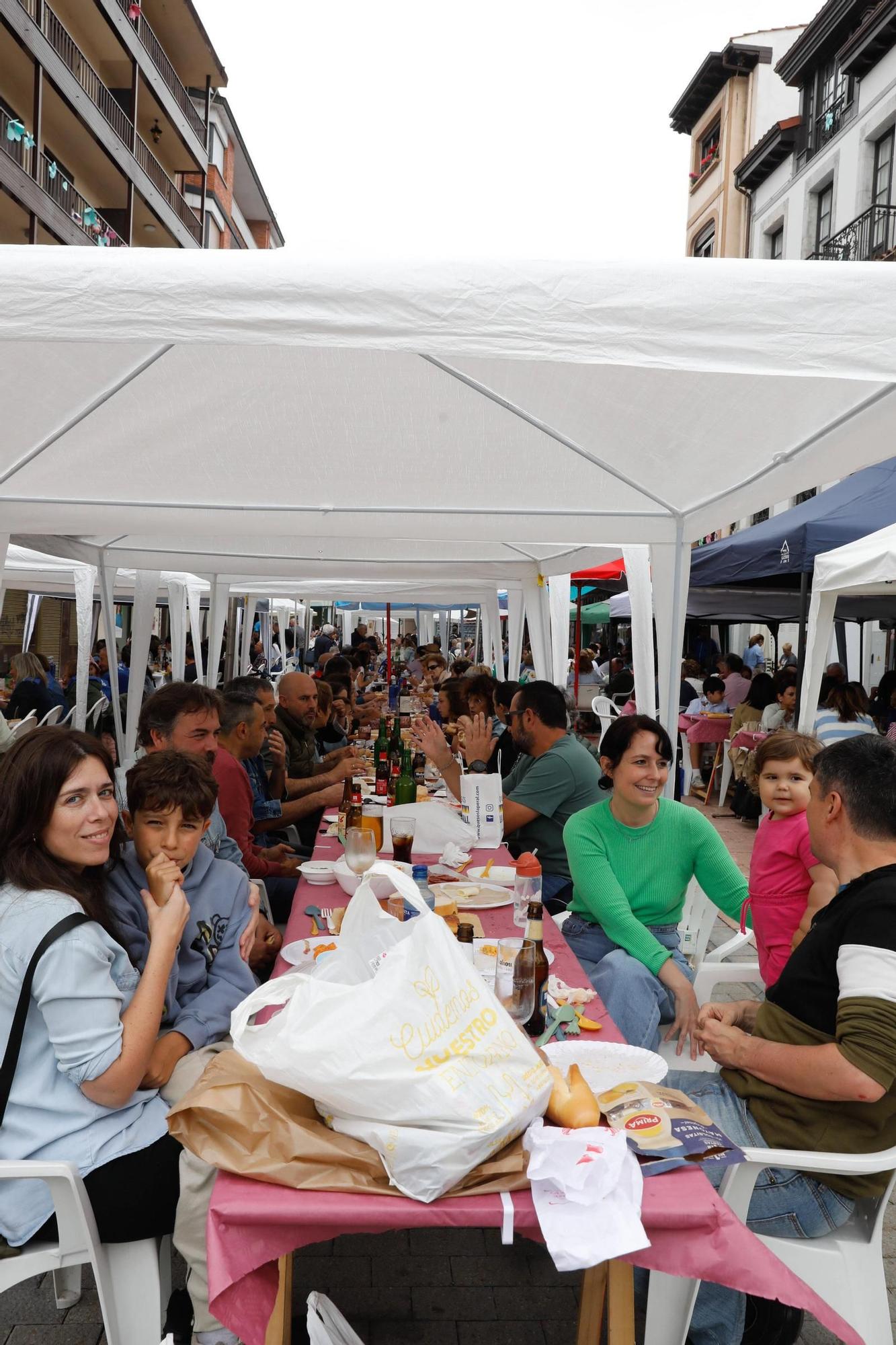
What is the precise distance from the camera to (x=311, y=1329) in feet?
6.12

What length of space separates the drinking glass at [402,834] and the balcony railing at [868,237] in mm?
16065

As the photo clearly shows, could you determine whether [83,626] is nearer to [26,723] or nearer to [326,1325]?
[26,723]

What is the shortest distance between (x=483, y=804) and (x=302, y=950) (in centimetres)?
158

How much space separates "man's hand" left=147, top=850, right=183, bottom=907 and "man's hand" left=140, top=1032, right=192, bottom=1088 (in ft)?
1.01

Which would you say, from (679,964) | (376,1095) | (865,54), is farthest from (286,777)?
(865,54)

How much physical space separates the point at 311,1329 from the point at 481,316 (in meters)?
1.97

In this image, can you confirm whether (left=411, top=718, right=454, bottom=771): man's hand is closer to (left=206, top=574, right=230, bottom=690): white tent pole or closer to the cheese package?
the cheese package

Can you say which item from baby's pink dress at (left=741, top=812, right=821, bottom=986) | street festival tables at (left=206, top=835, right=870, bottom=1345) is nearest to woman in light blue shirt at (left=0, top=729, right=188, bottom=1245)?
street festival tables at (left=206, top=835, right=870, bottom=1345)

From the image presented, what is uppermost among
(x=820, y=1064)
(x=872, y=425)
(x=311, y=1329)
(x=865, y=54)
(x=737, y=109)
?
(x=737, y=109)

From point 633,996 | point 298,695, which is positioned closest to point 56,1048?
point 633,996

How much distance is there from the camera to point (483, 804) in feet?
13.6

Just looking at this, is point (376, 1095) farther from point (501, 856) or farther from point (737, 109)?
point (737, 109)

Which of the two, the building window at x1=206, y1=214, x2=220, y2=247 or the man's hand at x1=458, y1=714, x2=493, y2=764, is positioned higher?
the building window at x1=206, y1=214, x2=220, y2=247

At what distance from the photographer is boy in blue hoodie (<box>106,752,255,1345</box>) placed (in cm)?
221
